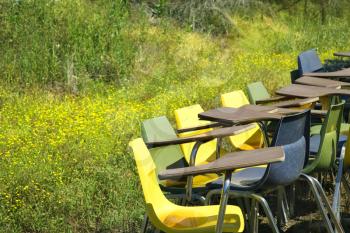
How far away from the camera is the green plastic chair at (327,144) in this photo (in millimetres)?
4125

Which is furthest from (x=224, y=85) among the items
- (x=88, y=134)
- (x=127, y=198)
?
(x=127, y=198)

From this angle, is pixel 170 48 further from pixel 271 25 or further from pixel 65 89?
pixel 271 25

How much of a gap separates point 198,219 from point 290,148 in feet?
2.02

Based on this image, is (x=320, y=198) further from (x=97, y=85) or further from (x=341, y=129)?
(x=97, y=85)

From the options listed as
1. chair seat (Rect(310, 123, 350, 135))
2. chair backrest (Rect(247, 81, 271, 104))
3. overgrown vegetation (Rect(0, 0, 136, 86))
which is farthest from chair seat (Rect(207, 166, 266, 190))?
overgrown vegetation (Rect(0, 0, 136, 86))

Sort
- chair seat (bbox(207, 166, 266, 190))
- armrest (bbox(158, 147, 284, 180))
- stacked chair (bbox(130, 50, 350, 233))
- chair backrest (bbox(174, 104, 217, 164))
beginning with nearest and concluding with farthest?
armrest (bbox(158, 147, 284, 180)) < stacked chair (bbox(130, 50, 350, 233)) < chair seat (bbox(207, 166, 266, 190)) < chair backrest (bbox(174, 104, 217, 164))

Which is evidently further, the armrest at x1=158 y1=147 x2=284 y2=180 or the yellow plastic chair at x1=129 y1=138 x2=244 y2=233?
the yellow plastic chair at x1=129 y1=138 x2=244 y2=233

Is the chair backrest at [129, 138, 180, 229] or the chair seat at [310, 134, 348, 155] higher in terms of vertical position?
the chair backrest at [129, 138, 180, 229]

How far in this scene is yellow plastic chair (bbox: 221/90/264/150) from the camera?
5.38 meters

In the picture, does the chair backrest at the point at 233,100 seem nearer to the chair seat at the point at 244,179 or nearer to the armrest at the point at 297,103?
the armrest at the point at 297,103

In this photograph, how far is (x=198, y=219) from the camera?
3422mm

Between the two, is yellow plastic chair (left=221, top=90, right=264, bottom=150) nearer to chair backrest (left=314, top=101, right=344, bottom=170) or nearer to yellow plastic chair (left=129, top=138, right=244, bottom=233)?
chair backrest (left=314, top=101, right=344, bottom=170)

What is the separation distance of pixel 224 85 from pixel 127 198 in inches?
158

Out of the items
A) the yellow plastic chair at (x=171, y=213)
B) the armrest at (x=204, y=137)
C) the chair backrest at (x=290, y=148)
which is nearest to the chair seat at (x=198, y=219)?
the yellow plastic chair at (x=171, y=213)
